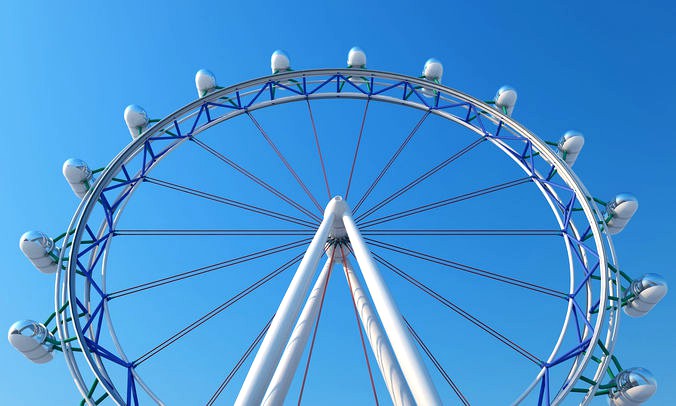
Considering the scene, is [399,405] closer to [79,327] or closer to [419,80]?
[79,327]

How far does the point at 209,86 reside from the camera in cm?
1797

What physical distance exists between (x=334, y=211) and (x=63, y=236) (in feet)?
28.8

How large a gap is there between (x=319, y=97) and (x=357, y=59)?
1.98 meters

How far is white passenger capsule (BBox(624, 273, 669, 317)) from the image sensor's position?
13.8m

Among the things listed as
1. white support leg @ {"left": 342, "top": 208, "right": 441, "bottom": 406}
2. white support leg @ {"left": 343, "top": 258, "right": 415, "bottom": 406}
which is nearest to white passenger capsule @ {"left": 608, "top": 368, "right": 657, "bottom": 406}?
white support leg @ {"left": 343, "top": 258, "right": 415, "bottom": 406}

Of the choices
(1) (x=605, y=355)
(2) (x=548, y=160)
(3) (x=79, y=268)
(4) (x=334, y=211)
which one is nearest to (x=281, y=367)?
(4) (x=334, y=211)

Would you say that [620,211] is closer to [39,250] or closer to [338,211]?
[338,211]

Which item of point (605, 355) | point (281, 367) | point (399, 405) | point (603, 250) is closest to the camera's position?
point (399, 405)

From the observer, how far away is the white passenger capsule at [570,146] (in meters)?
16.7

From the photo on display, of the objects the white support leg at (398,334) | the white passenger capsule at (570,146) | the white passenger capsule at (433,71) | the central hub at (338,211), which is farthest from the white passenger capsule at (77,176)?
the white passenger capsule at (570,146)

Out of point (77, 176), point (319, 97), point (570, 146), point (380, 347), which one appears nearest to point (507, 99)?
point (570, 146)

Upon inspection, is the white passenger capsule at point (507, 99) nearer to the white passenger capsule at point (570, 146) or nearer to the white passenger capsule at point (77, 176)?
the white passenger capsule at point (570, 146)

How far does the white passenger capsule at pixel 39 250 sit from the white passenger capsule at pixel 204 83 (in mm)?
6980

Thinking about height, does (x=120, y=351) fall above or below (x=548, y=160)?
below
